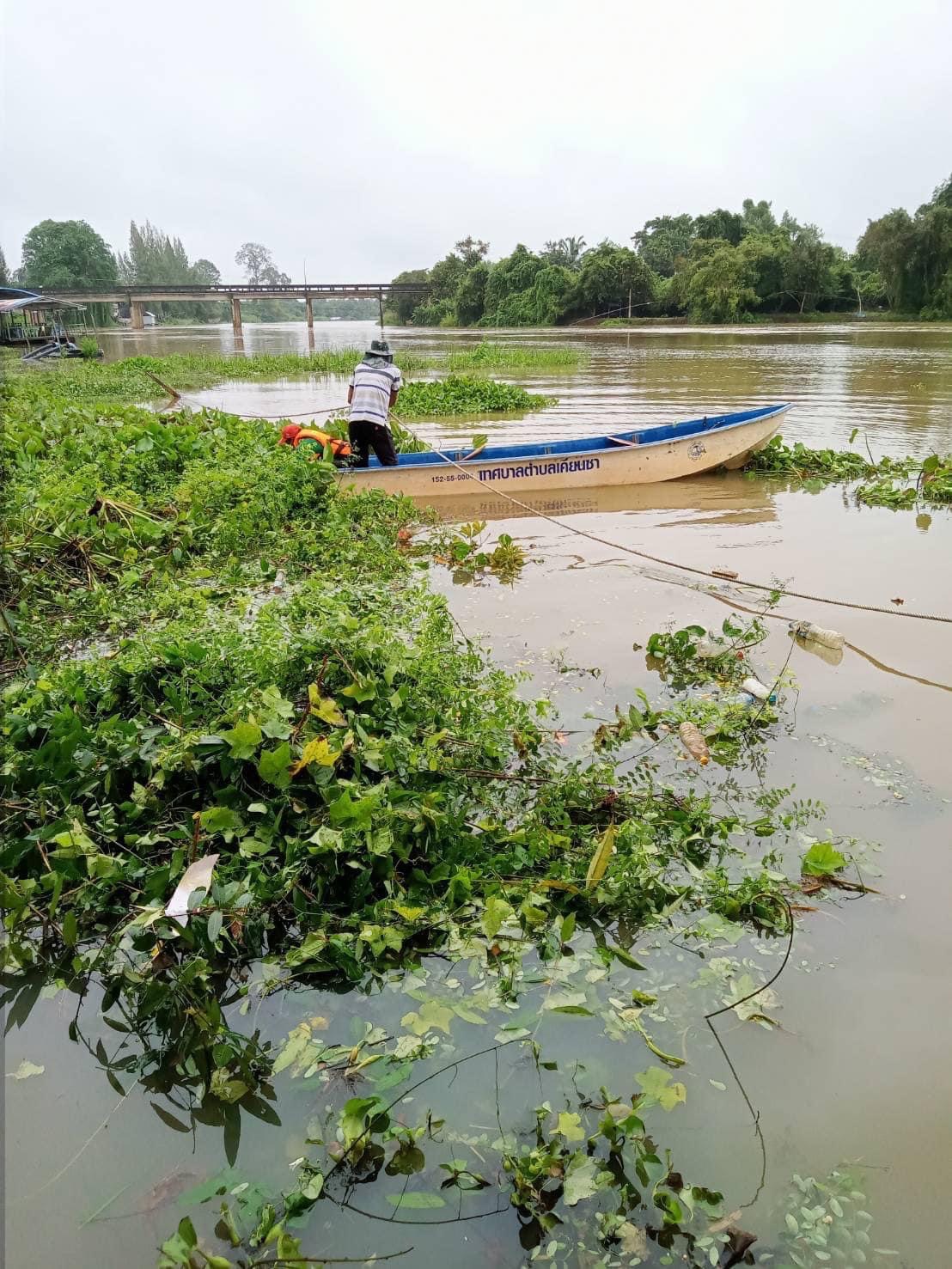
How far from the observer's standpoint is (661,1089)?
7.30 feet

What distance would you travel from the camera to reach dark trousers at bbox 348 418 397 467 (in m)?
8.66

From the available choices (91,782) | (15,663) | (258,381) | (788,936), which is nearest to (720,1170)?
(788,936)

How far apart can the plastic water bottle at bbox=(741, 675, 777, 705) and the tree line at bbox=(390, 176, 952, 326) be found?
53457mm

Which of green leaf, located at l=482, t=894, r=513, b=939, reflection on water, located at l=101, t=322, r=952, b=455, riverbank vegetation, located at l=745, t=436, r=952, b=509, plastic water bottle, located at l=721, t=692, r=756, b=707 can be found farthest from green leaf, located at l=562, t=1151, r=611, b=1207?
reflection on water, located at l=101, t=322, r=952, b=455

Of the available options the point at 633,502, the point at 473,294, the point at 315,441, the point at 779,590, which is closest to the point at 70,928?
the point at 779,590

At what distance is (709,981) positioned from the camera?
2625mm

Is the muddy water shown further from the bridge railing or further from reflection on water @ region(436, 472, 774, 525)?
the bridge railing

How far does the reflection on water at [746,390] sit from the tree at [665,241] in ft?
156

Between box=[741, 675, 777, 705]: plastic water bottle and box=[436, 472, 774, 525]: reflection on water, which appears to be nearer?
box=[741, 675, 777, 705]: plastic water bottle

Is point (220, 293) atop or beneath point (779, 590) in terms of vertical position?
atop

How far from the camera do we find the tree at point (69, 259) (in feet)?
303

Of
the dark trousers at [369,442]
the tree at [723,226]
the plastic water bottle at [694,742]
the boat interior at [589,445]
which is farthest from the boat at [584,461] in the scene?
the tree at [723,226]

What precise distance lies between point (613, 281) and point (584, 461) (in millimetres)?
58141

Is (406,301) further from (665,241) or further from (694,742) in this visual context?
(694,742)
